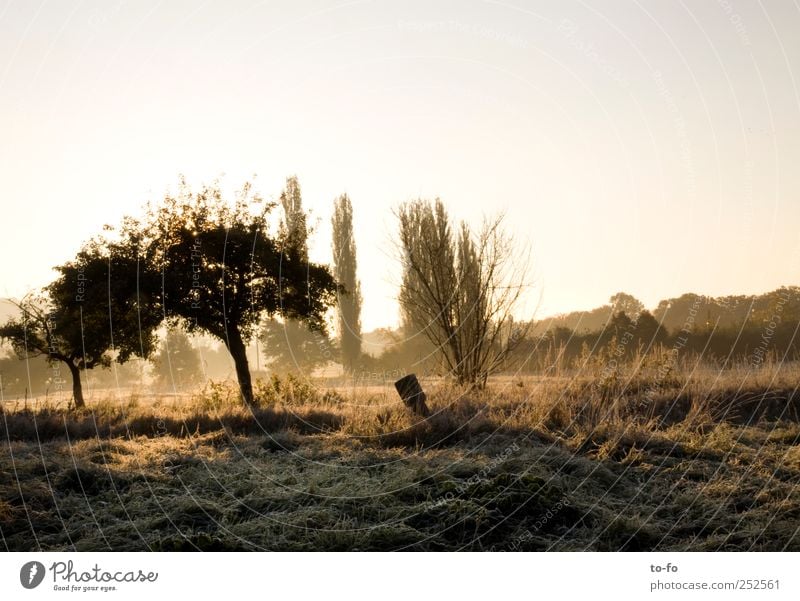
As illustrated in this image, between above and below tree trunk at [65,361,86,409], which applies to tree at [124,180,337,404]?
above

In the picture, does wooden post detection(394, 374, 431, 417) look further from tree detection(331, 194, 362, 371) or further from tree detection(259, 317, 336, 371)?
tree detection(259, 317, 336, 371)

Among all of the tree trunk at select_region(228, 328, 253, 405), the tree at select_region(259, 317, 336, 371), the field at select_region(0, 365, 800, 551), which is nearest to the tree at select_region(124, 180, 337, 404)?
the tree trunk at select_region(228, 328, 253, 405)

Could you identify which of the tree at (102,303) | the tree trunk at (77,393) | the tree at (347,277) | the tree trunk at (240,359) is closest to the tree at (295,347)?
the tree at (347,277)

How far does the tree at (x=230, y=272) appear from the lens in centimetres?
1608

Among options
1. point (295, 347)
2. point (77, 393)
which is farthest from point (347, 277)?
point (77, 393)

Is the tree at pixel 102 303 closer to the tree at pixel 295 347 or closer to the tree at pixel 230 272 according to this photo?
Answer: the tree at pixel 230 272

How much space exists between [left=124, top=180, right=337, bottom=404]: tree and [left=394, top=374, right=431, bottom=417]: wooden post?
447cm

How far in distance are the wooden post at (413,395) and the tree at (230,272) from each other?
14.7 ft

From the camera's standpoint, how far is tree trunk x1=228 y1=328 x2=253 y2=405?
16.9 metres

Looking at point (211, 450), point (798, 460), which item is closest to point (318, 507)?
point (211, 450)

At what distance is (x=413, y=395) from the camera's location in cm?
1225

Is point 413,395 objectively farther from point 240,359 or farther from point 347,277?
point 347,277

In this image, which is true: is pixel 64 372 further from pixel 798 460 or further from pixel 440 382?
pixel 798 460

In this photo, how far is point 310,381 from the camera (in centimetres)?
1563
